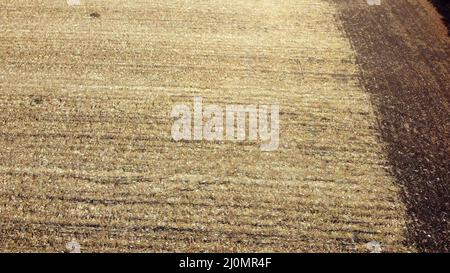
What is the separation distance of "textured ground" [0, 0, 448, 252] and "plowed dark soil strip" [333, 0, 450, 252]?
315 millimetres

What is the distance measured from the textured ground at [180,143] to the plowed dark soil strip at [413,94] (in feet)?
1.03

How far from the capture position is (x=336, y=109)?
36.9 feet

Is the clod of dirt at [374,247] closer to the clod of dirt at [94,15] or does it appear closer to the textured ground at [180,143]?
the textured ground at [180,143]

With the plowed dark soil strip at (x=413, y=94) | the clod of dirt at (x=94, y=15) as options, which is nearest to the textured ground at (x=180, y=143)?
the clod of dirt at (x=94, y=15)

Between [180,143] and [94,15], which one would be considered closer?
[180,143]

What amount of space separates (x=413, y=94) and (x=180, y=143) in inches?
286

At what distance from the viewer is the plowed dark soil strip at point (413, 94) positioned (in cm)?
898

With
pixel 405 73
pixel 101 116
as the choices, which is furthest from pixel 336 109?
pixel 101 116

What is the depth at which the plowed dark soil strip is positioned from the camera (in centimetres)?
898

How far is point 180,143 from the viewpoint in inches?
396

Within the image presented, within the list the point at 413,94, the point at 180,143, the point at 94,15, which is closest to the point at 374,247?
the point at 180,143

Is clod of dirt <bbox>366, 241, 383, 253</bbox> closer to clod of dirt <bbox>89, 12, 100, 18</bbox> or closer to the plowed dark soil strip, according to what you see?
the plowed dark soil strip

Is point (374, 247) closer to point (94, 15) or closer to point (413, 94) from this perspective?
point (413, 94)

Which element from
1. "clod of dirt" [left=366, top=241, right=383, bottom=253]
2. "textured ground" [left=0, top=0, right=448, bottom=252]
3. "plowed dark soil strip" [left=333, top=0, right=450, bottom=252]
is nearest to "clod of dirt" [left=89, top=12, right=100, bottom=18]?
"textured ground" [left=0, top=0, right=448, bottom=252]
